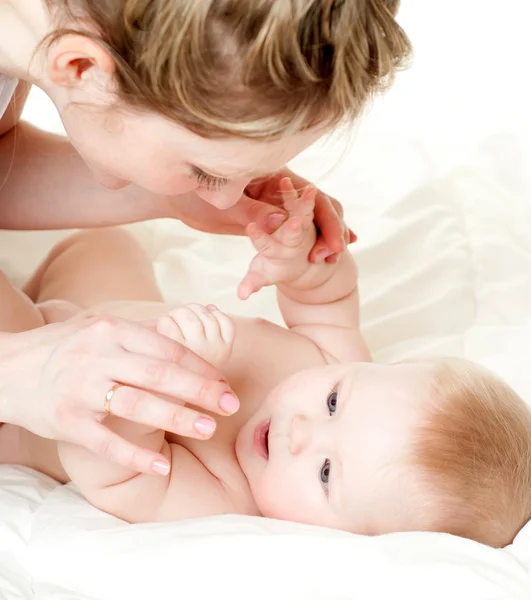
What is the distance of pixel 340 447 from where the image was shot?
113 cm

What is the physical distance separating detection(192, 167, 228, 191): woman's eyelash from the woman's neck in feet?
0.69

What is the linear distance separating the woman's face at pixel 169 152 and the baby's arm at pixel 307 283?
9.2 inches

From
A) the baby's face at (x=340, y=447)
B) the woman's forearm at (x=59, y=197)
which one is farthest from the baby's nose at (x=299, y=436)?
the woman's forearm at (x=59, y=197)

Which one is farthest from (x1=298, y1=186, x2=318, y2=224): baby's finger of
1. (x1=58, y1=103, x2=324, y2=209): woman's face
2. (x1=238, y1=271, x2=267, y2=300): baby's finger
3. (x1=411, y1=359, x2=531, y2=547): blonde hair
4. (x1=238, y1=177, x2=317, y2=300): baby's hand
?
(x1=411, y1=359, x2=531, y2=547): blonde hair

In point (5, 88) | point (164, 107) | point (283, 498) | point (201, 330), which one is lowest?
point (283, 498)

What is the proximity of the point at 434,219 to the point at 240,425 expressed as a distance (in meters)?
0.68

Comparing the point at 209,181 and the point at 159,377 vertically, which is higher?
the point at 209,181

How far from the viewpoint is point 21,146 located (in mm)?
1571

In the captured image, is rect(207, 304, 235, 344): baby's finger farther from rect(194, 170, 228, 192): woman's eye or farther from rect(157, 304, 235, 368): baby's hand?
rect(194, 170, 228, 192): woman's eye

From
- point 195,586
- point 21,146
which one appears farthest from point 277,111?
point 21,146

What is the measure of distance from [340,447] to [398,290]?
577mm

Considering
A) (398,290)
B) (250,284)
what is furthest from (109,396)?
(398,290)

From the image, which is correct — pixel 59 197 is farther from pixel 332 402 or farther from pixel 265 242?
pixel 332 402

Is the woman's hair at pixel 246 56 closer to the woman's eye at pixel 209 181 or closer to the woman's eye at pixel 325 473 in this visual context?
the woman's eye at pixel 209 181
